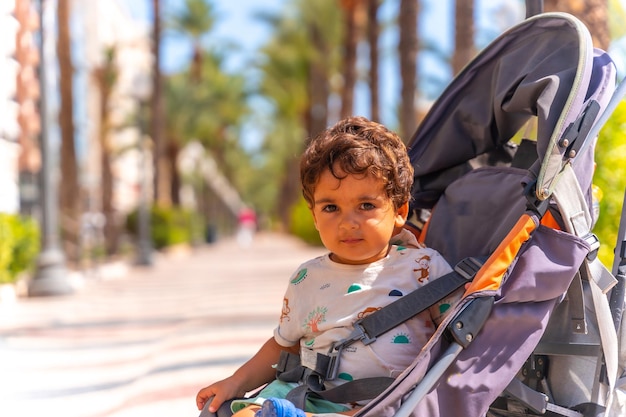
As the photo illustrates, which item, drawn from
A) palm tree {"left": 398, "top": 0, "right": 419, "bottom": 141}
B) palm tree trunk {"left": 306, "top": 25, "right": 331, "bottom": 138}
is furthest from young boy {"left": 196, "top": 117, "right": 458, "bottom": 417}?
palm tree trunk {"left": 306, "top": 25, "right": 331, "bottom": 138}

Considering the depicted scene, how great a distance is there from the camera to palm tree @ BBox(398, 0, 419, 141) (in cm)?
1314

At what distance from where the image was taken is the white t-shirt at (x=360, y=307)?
7.71 feet

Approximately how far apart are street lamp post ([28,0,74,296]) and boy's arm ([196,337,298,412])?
361 inches

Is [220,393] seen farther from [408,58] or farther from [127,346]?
[408,58]

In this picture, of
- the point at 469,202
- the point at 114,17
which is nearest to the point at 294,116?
the point at 114,17

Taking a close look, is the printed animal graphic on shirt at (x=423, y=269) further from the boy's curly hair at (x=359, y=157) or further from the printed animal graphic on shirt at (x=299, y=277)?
the printed animal graphic on shirt at (x=299, y=277)

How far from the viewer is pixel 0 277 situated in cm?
1041

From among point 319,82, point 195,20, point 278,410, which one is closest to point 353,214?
point 278,410

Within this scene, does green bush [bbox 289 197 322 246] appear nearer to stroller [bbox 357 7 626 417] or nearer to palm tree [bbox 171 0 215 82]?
palm tree [bbox 171 0 215 82]

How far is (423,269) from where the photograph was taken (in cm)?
248

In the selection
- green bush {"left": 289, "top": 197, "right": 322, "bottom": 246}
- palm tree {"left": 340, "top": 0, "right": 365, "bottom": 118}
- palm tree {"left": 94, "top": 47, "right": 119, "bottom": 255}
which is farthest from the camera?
green bush {"left": 289, "top": 197, "right": 322, "bottom": 246}

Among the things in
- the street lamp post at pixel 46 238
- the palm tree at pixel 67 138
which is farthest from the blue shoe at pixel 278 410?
the palm tree at pixel 67 138

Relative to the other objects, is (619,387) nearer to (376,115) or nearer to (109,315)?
(109,315)

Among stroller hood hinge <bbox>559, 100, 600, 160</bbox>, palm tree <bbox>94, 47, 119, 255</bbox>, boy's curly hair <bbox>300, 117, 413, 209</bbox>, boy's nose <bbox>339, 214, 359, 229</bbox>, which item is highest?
stroller hood hinge <bbox>559, 100, 600, 160</bbox>
